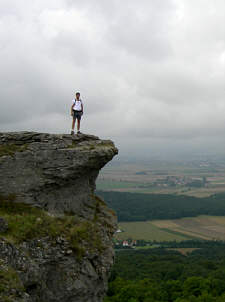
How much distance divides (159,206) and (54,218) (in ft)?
447

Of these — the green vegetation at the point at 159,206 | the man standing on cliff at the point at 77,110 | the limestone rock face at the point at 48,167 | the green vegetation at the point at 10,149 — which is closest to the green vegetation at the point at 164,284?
the limestone rock face at the point at 48,167

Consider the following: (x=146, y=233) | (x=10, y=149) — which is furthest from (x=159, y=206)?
(x=10, y=149)

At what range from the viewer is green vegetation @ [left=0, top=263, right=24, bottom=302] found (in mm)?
Answer: 9203

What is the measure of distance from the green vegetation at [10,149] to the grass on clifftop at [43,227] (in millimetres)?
Result: 2073

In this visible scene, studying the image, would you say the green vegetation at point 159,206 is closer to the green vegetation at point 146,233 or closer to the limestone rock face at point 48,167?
the green vegetation at point 146,233

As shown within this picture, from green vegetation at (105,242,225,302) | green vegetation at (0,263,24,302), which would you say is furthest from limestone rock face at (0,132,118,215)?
green vegetation at (105,242,225,302)

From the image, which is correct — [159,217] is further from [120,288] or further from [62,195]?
[62,195]

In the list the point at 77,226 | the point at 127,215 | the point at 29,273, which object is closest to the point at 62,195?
the point at 77,226

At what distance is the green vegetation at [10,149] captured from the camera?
544 inches

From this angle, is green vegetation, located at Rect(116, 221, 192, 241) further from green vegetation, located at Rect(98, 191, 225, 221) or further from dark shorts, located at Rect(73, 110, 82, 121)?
dark shorts, located at Rect(73, 110, 82, 121)

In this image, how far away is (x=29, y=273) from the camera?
432 inches

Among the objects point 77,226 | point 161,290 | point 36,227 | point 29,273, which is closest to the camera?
point 29,273

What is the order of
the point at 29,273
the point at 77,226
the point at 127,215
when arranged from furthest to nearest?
the point at 127,215 < the point at 77,226 < the point at 29,273

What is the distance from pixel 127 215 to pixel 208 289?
94445 millimetres
